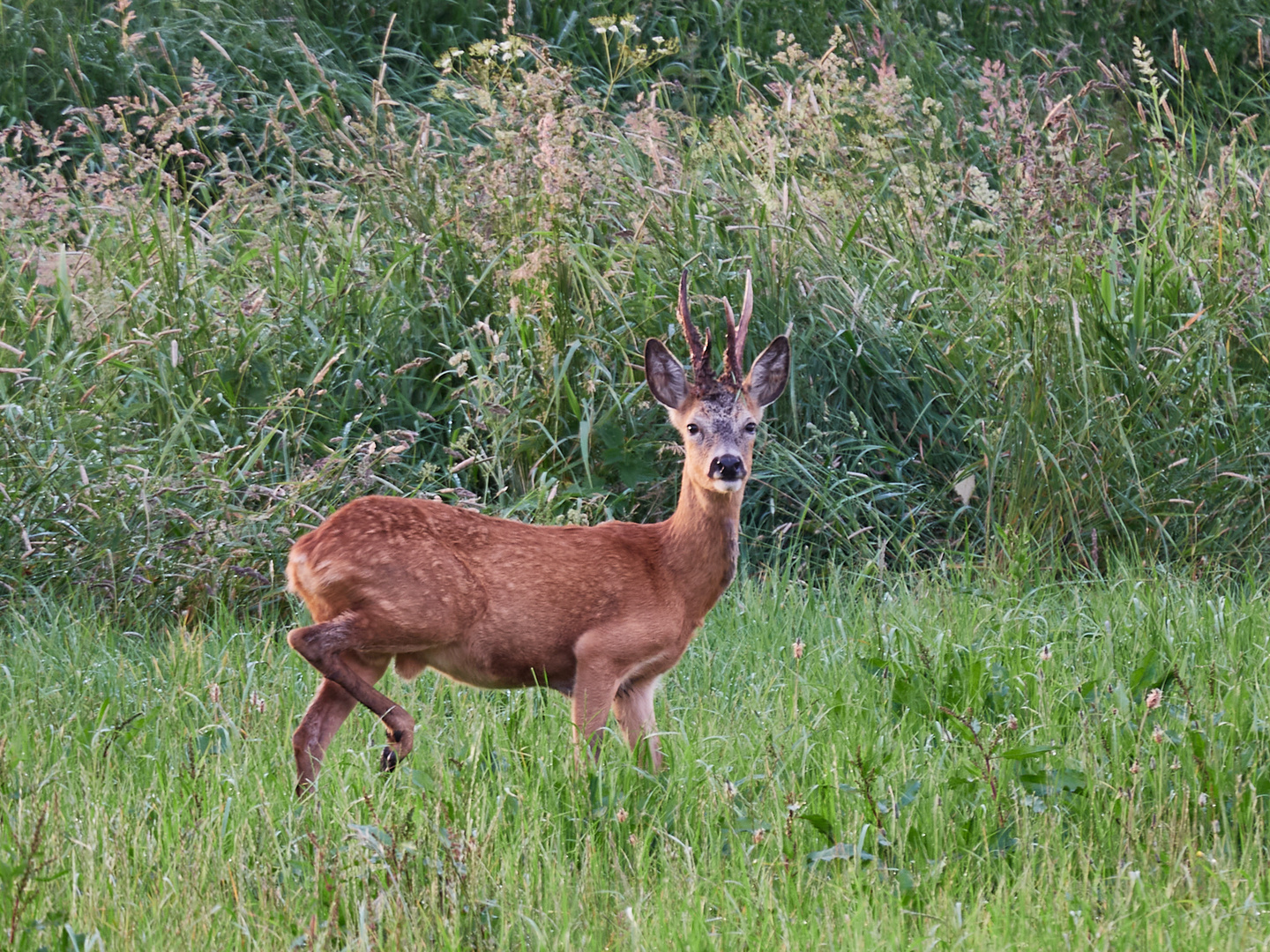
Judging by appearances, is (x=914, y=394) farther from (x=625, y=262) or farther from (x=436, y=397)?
(x=436, y=397)

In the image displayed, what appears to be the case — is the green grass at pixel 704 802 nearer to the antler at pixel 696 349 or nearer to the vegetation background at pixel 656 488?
the vegetation background at pixel 656 488

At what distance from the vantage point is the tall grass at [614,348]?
248 inches

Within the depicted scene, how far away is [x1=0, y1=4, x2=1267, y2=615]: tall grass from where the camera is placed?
630cm

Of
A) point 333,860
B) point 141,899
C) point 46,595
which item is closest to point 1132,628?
point 333,860

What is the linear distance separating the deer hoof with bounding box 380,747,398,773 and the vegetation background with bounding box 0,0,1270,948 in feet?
0.26

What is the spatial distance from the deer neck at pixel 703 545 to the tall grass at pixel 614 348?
3.80ft

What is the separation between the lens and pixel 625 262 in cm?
727

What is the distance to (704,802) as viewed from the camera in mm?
3773

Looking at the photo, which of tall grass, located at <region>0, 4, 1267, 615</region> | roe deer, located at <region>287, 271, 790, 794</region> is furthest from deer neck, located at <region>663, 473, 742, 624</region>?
tall grass, located at <region>0, 4, 1267, 615</region>

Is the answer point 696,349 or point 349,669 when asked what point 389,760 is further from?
point 696,349

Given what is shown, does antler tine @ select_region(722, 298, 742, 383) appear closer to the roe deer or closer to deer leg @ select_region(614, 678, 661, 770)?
the roe deer

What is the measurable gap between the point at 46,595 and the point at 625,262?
289 cm

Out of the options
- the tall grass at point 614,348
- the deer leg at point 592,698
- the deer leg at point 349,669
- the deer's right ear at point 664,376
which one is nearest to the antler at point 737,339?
the deer's right ear at point 664,376

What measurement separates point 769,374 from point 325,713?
1911mm
